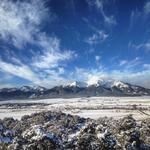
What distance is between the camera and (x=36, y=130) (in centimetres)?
4012

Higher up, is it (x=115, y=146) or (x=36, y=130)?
(x=36, y=130)

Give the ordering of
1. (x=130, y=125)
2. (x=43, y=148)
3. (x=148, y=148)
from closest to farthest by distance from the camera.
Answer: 1. (x=43, y=148)
2. (x=148, y=148)
3. (x=130, y=125)

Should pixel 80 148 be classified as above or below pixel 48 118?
below

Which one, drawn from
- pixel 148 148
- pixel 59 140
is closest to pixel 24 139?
pixel 59 140

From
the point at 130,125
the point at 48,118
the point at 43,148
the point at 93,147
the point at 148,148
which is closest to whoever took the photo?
the point at 43,148

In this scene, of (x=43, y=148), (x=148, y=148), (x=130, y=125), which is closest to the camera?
(x=43, y=148)

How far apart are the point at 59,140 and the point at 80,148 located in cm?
295

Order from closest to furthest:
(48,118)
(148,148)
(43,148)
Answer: (43,148)
(148,148)
(48,118)

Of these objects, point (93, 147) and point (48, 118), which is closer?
point (93, 147)

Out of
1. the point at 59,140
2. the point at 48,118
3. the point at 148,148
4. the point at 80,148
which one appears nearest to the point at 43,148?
the point at 59,140

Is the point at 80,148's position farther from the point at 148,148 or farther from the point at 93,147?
the point at 148,148

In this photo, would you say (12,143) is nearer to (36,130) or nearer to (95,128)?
(36,130)

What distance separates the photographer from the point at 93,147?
3953 centimetres

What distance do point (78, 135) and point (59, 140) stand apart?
3687 mm
